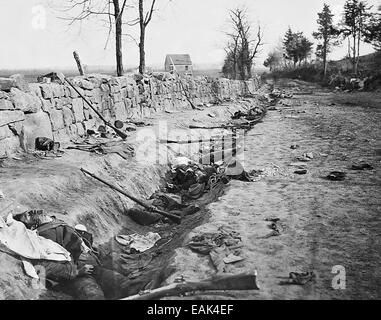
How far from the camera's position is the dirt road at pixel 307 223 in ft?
12.2

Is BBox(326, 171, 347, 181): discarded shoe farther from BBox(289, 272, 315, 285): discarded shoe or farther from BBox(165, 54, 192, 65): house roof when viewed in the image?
BBox(165, 54, 192, 65): house roof

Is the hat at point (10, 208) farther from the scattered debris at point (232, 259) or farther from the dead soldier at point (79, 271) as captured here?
the scattered debris at point (232, 259)

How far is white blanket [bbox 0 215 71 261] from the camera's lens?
3.78 metres

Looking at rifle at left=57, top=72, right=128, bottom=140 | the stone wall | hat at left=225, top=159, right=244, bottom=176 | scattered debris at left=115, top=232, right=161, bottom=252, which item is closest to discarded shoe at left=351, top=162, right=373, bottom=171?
hat at left=225, top=159, right=244, bottom=176

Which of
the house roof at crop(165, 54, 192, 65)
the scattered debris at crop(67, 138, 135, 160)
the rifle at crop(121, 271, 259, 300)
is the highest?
the house roof at crop(165, 54, 192, 65)

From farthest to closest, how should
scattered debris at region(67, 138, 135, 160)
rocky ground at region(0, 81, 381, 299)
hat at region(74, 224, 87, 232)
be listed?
scattered debris at region(67, 138, 135, 160) < hat at region(74, 224, 87, 232) < rocky ground at region(0, 81, 381, 299)

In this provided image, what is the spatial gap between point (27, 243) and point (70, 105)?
582cm

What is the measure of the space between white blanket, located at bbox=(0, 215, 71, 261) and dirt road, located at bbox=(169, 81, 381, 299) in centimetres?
140

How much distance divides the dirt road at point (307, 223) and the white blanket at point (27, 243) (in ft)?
4.60

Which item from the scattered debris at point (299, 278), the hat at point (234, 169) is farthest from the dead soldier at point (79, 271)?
the hat at point (234, 169)

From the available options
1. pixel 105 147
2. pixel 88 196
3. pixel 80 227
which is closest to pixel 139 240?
pixel 80 227
